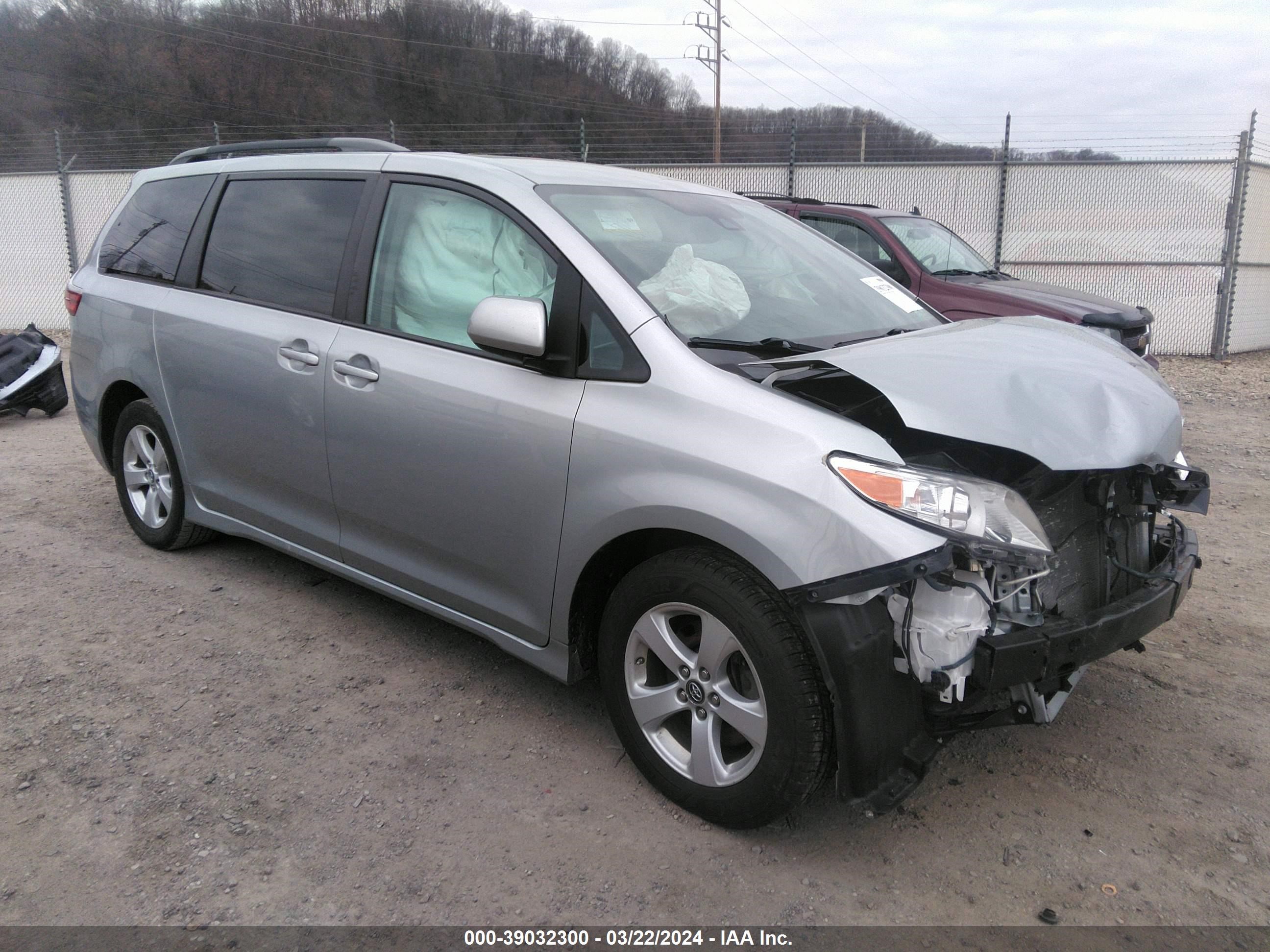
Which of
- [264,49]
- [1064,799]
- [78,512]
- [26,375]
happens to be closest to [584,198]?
[1064,799]

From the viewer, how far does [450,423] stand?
9.71 ft

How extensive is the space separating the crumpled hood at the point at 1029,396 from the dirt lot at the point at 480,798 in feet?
3.39

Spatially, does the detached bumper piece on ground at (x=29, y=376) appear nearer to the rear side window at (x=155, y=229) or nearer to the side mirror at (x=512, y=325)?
the rear side window at (x=155, y=229)

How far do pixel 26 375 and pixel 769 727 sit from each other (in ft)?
25.2

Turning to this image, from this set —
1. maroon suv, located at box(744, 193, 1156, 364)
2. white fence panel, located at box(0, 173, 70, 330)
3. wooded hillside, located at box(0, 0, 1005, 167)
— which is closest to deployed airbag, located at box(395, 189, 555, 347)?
maroon suv, located at box(744, 193, 1156, 364)

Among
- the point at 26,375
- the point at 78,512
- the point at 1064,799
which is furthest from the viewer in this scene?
the point at 26,375

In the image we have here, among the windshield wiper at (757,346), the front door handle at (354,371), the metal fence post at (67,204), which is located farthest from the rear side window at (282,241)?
the metal fence post at (67,204)

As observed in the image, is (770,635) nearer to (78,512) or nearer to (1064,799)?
(1064,799)

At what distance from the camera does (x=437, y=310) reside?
3154mm

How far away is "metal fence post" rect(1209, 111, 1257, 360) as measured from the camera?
11281 mm

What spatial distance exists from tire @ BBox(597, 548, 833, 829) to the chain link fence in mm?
10349

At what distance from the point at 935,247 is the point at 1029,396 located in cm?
630

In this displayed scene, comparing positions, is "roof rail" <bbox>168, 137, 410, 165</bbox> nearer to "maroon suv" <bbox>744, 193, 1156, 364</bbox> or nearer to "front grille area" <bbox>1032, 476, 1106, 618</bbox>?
"front grille area" <bbox>1032, 476, 1106, 618</bbox>

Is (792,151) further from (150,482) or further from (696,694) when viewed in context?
(696,694)
